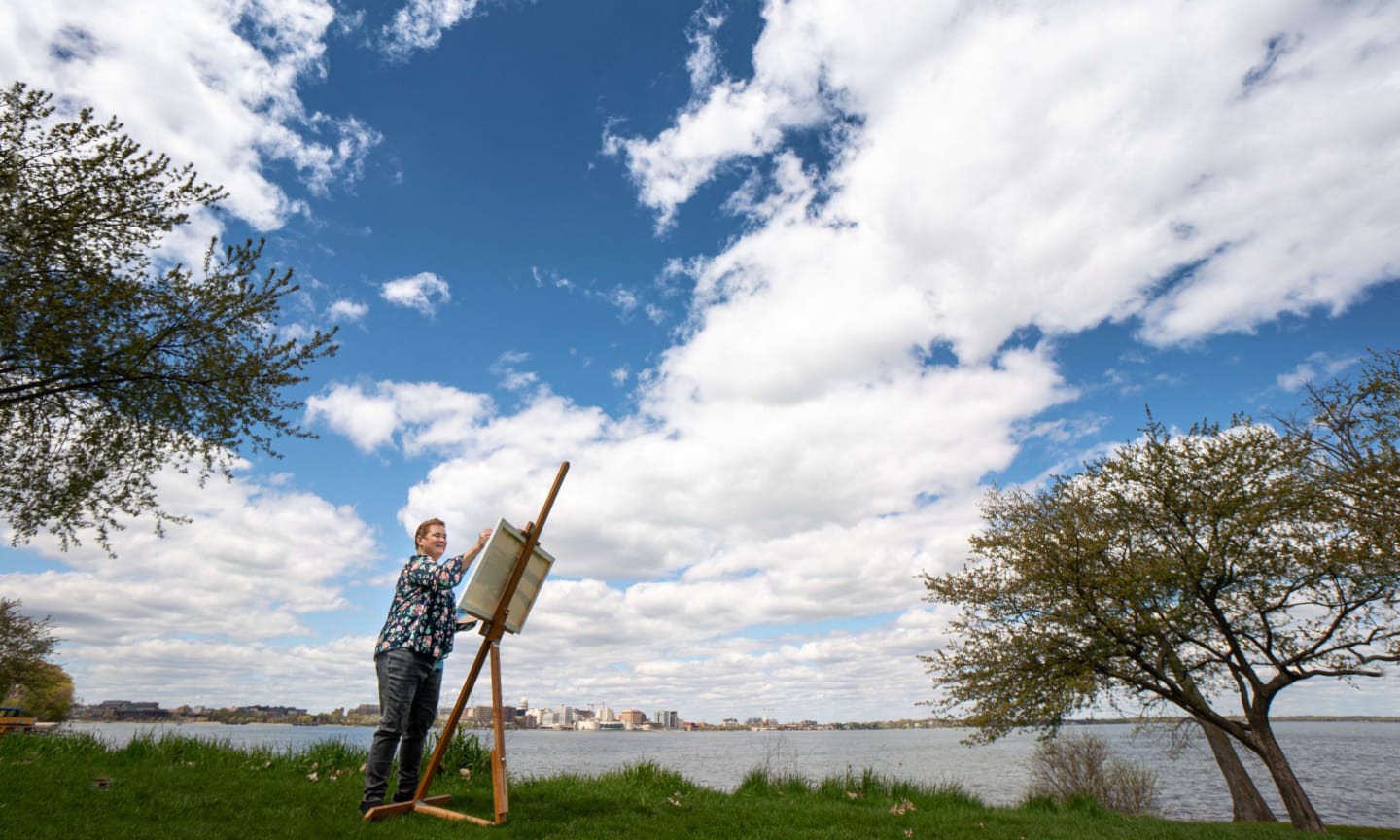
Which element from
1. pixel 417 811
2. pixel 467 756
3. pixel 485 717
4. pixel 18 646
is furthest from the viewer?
pixel 18 646

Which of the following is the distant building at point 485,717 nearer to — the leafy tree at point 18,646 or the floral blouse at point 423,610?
the floral blouse at point 423,610

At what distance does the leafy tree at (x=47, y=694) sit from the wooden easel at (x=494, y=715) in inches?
1720

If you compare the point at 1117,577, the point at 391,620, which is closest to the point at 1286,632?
the point at 1117,577

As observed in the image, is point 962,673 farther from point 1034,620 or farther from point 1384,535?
point 1384,535

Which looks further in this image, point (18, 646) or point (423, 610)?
point (18, 646)

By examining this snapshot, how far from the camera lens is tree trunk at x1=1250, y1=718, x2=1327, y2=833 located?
17297mm

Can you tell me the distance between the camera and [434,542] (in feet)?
24.0

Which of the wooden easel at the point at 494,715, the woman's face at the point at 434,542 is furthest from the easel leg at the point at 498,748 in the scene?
the woman's face at the point at 434,542

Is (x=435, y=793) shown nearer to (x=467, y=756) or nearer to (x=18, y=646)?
(x=467, y=756)

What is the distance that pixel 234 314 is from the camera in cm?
1339

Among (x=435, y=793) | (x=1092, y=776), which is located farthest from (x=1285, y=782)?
(x=435, y=793)

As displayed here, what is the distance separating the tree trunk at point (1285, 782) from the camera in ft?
56.7

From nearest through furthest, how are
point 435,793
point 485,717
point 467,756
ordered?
point 435,793
point 467,756
point 485,717

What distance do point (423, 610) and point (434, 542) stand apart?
73 centimetres
